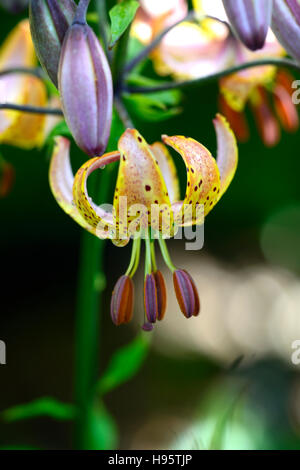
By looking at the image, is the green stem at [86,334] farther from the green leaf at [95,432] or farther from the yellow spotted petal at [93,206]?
the yellow spotted petal at [93,206]

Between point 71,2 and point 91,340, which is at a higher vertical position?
point 71,2

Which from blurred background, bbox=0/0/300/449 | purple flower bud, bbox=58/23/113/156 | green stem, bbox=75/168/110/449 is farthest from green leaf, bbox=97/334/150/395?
blurred background, bbox=0/0/300/449

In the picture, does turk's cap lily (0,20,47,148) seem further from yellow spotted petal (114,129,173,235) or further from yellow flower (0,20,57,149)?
yellow spotted petal (114,129,173,235)

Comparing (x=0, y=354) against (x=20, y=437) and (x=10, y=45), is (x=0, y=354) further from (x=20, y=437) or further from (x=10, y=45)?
(x=10, y=45)

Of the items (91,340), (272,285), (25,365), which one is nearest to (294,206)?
(272,285)

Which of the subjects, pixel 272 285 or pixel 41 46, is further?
pixel 272 285

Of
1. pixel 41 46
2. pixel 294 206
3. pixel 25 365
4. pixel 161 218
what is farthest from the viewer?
pixel 294 206

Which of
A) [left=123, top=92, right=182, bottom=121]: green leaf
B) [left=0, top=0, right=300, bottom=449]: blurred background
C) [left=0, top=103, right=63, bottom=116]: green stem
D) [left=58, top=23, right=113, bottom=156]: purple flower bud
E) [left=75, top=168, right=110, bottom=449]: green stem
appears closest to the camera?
[left=58, top=23, right=113, bottom=156]: purple flower bud

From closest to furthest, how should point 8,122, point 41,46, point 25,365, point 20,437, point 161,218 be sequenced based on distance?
point 41,46 < point 161,218 < point 8,122 < point 20,437 < point 25,365
